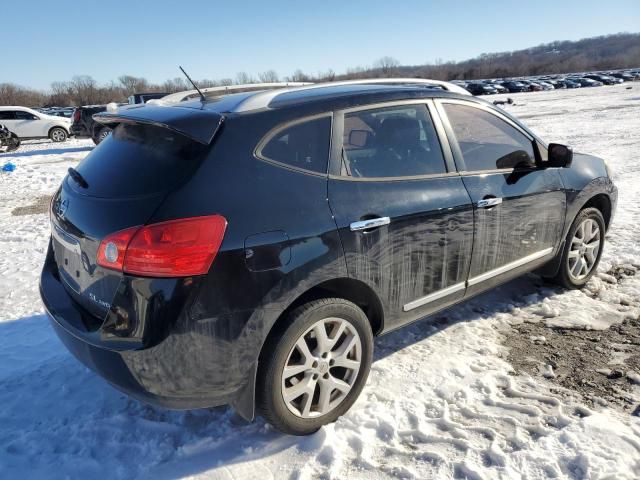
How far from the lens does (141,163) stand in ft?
8.14

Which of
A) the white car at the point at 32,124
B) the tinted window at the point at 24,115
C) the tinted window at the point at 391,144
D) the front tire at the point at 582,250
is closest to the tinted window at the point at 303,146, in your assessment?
the tinted window at the point at 391,144

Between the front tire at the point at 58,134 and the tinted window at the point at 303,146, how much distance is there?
71.4 ft

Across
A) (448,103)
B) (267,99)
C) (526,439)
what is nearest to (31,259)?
(267,99)

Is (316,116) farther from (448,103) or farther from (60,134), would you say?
(60,134)

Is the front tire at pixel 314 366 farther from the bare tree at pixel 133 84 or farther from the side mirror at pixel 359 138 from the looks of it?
the bare tree at pixel 133 84

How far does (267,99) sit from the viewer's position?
275 cm

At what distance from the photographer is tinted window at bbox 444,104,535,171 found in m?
3.39

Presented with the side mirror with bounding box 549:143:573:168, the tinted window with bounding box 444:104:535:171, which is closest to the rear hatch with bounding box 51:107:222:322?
the tinted window with bounding box 444:104:535:171

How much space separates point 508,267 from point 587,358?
2.63ft

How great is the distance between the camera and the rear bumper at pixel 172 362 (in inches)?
86.4

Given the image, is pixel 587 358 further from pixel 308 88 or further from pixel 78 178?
pixel 78 178

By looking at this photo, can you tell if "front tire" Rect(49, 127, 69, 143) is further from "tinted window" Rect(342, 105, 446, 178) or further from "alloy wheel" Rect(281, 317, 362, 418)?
"alloy wheel" Rect(281, 317, 362, 418)

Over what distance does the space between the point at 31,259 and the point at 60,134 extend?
18.0 meters

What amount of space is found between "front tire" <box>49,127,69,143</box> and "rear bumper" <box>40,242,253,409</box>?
21.6 metres
